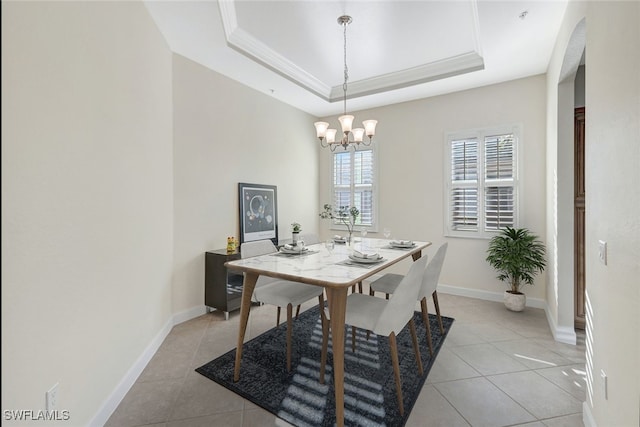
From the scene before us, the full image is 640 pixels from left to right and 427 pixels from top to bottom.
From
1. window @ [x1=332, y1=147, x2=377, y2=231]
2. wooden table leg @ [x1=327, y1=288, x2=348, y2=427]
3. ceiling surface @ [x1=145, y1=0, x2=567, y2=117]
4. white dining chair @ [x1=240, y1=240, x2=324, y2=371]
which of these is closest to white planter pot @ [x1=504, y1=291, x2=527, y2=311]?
window @ [x1=332, y1=147, x2=377, y2=231]

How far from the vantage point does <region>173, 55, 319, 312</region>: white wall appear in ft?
10.2

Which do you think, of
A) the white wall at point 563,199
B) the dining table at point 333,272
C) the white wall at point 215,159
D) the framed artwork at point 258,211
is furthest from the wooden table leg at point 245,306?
the white wall at point 563,199

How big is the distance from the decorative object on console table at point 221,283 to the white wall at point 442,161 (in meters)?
2.48

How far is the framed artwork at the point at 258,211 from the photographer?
380 cm

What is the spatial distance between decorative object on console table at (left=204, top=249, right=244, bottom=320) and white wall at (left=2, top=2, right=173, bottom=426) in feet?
2.60

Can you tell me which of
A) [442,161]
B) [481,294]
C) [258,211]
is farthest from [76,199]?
[481,294]

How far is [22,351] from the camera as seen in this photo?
1.17 meters

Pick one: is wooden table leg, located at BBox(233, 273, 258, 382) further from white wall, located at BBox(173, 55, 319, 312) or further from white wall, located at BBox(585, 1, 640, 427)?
white wall, located at BBox(585, 1, 640, 427)

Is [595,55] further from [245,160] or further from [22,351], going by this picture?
[245,160]

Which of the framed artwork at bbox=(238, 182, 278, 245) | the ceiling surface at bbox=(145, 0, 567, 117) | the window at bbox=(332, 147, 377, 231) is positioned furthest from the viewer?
the window at bbox=(332, 147, 377, 231)

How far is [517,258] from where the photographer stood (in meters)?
3.27

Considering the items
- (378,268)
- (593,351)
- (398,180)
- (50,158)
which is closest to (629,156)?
(593,351)

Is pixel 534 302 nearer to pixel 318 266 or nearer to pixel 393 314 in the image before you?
pixel 393 314

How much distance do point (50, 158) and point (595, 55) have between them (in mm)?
2731
